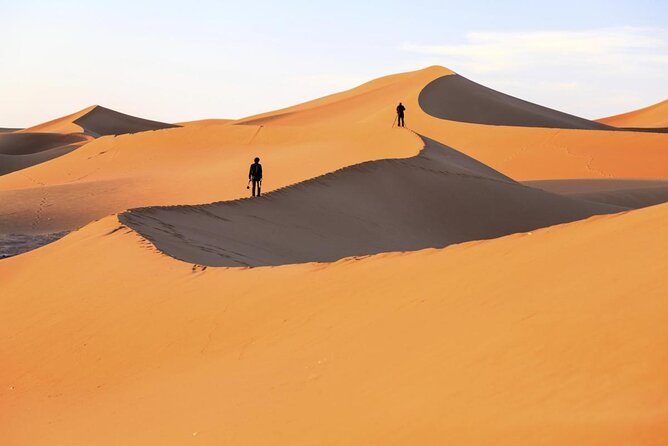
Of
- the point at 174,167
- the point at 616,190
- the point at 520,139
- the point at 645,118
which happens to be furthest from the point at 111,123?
the point at 616,190

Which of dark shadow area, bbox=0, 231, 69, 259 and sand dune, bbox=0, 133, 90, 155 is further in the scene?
sand dune, bbox=0, 133, 90, 155

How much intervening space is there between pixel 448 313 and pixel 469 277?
0.67 metres

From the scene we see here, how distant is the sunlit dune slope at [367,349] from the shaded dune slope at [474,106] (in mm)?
41876

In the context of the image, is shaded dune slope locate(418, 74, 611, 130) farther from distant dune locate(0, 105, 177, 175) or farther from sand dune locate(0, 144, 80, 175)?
distant dune locate(0, 105, 177, 175)

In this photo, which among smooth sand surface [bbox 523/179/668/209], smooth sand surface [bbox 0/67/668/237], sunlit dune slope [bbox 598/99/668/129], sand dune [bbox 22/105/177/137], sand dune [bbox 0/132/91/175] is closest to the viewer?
Result: smooth sand surface [bbox 0/67/668/237]

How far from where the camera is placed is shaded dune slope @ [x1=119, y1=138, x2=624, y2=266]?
47.0 feet

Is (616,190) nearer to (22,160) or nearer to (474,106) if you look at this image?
(474,106)

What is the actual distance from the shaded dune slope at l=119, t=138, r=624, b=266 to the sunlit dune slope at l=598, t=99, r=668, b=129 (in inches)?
2465

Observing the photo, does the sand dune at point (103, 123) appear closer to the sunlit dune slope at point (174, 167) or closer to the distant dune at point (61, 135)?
the distant dune at point (61, 135)

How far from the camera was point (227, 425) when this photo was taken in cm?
662

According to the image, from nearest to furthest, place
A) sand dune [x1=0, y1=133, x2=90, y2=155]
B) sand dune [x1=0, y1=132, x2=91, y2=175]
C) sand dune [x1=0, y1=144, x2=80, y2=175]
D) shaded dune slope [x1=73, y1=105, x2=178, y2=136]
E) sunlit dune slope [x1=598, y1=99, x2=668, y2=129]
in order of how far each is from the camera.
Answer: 1. sand dune [x1=0, y1=144, x2=80, y2=175]
2. sand dune [x1=0, y1=132, x2=91, y2=175]
3. sand dune [x1=0, y1=133, x2=90, y2=155]
4. shaded dune slope [x1=73, y1=105, x2=178, y2=136]
5. sunlit dune slope [x1=598, y1=99, x2=668, y2=129]

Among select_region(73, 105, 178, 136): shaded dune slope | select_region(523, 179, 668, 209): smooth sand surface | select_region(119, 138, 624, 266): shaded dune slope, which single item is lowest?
select_region(523, 179, 668, 209): smooth sand surface

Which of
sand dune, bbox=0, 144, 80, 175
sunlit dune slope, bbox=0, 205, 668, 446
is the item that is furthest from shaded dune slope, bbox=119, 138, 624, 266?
sand dune, bbox=0, 144, 80, 175

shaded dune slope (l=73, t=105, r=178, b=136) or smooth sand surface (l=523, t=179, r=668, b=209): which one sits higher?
shaded dune slope (l=73, t=105, r=178, b=136)
